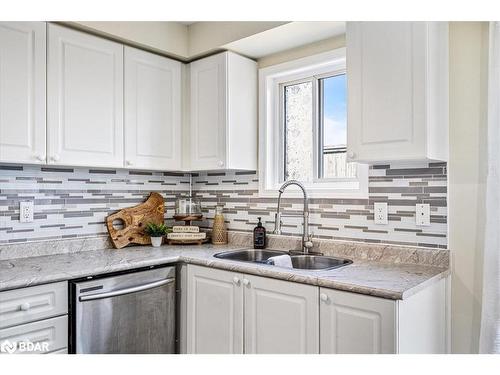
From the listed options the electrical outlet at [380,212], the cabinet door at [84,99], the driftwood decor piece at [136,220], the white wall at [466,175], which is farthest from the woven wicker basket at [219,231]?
the white wall at [466,175]

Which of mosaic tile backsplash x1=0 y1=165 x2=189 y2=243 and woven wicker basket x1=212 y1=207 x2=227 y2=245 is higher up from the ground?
mosaic tile backsplash x1=0 y1=165 x2=189 y2=243

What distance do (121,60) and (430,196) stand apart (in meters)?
1.93

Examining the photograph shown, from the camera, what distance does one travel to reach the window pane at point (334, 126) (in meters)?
2.62

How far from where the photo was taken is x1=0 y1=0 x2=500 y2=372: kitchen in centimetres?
189

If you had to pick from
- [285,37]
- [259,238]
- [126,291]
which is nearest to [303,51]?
[285,37]

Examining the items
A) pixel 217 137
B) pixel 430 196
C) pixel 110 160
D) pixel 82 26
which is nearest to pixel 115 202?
pixel 110 160

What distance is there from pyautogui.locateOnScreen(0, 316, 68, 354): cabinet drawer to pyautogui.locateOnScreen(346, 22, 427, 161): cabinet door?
1.59m

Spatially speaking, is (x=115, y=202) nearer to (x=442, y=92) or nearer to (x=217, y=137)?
(x=217, y=137)

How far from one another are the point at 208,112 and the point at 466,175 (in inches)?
63.1

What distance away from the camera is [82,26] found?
7.74 feet

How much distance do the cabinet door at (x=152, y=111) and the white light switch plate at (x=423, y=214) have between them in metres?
1.57

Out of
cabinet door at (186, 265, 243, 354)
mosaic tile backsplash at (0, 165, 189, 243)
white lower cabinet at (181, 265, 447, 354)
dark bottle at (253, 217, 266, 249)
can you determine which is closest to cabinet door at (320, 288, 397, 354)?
white lower cabinet at (181, 265, 447, 354)

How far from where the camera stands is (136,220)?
113 inches

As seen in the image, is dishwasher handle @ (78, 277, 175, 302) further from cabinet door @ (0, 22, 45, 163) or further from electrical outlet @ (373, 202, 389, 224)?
electrical outlet @ (373, 202, 389, 224)
